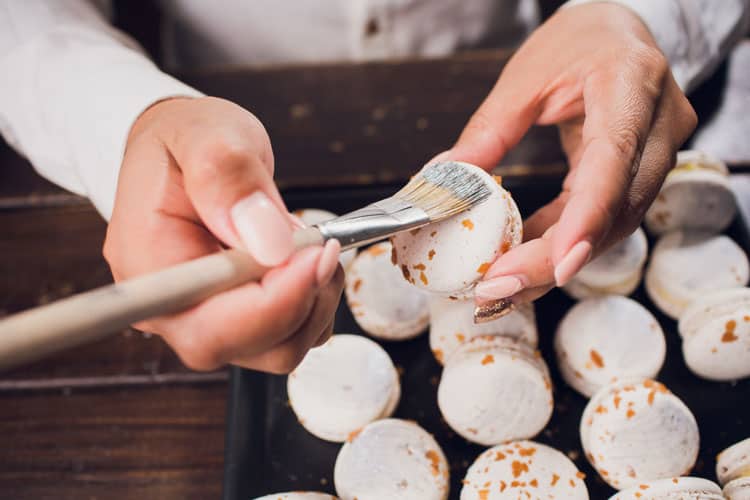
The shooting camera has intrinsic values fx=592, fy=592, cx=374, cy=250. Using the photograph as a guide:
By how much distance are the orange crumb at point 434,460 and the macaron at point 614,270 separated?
12.2 inches

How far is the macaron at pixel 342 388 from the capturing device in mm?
731

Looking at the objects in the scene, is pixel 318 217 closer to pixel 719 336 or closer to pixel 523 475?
pixel 523 475

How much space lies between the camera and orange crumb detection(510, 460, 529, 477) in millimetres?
671

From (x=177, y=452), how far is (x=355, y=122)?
0.59m

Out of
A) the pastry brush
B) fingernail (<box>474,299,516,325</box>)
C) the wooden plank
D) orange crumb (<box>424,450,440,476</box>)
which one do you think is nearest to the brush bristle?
the pastry brush

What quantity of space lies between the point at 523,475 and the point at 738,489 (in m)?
0.22

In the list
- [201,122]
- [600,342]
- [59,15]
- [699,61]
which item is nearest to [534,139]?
[699,61]

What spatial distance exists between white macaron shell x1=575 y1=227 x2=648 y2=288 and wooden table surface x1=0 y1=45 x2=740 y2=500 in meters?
0.19

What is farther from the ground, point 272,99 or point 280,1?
point 280,1

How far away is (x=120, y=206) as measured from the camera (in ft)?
1.81

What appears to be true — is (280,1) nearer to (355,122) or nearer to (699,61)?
(355,122)

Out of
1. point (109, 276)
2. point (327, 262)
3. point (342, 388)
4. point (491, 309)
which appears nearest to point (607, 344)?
point (491, 309)

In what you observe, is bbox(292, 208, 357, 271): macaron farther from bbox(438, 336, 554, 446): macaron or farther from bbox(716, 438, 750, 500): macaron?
bbox(716, 438, 750, 500): macaron

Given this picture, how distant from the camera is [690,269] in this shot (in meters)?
0.81
